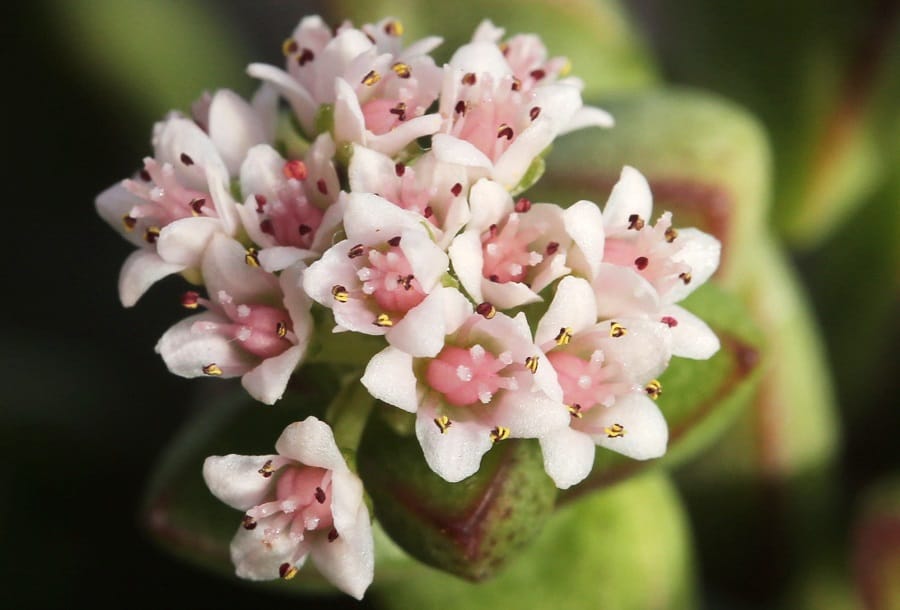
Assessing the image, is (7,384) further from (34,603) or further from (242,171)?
(242,171)

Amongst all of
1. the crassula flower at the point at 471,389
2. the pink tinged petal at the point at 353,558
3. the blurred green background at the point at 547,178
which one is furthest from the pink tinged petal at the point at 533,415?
the blurred green background at the point at 547,178

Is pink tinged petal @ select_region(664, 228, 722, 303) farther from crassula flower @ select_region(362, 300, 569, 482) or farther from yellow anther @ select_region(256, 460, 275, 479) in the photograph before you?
yellow anther @ select_region(256, 460, 275, 479)

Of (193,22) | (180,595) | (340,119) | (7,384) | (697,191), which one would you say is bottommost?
(180,595)

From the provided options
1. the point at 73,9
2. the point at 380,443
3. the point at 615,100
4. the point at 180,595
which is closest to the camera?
Result: the point at 380,443

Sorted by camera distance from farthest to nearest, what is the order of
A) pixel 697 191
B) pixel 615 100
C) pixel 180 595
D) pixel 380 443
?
pixel 180 595 → pixel 615 100 → pixel 697 191 → pixel 380 443

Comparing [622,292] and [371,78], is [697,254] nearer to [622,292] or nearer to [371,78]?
[622,292]

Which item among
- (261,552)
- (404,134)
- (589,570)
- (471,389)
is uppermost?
(404,134)

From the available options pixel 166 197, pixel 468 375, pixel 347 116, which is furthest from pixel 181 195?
pixel 468 375

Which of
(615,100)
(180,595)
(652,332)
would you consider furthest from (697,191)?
(180,595)
